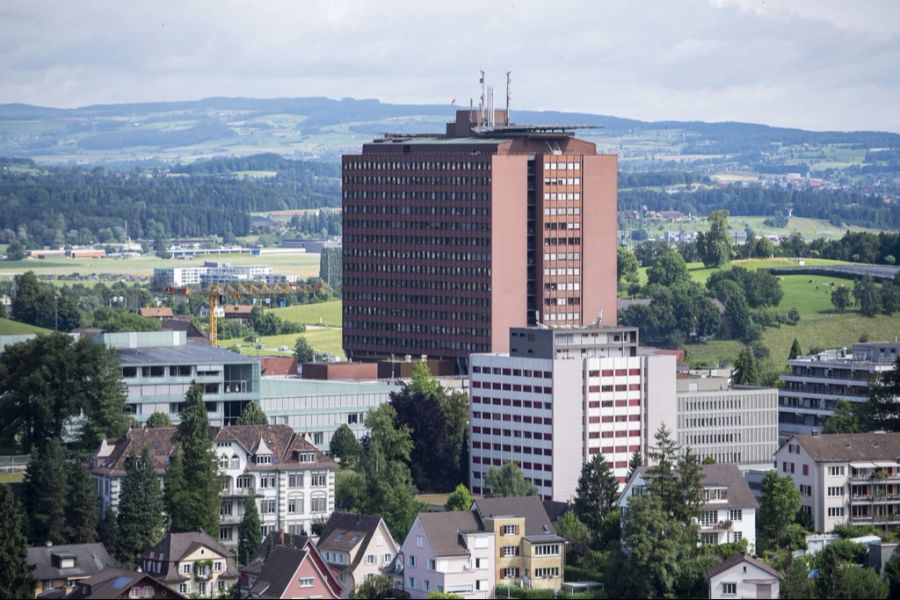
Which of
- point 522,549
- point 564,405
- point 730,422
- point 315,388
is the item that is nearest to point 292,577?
point 522,549

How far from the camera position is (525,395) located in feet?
539

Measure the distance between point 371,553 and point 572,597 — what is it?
1134cm

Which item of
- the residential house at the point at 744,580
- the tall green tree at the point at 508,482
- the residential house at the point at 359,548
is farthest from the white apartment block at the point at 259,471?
the residential house at the point at 744,580

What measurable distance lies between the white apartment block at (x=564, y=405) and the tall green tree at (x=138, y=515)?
32.3 metres

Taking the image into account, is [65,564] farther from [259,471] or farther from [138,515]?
[259,471]

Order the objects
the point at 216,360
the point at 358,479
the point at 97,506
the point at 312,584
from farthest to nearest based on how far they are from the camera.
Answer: the point at 216,360
the point at 358,479
the point at 97,506
the point at 312,584

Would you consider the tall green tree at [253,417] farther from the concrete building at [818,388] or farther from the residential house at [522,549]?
the concrete building at [818,388]

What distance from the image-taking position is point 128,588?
121 m

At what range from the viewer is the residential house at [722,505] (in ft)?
459

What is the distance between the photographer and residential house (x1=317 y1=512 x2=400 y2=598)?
433 ft

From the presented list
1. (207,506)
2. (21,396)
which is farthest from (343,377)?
(207,506)

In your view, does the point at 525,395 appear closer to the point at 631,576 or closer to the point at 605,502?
the point at 605,502

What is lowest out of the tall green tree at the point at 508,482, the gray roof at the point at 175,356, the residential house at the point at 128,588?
the residential house at the point at 128,588

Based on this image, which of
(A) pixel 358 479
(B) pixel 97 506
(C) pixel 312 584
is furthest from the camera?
(A) pixel 358 479
